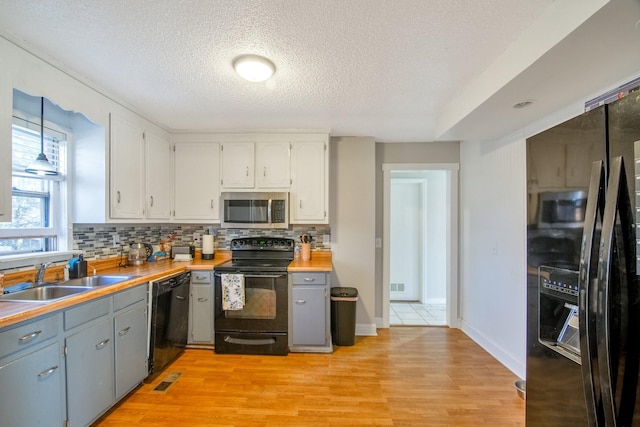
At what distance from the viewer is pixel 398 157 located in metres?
3.50

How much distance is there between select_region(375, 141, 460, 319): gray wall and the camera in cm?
345

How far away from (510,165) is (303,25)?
223cm

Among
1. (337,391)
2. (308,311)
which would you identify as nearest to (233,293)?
(308,311)

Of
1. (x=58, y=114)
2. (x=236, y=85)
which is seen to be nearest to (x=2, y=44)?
(x=58, y=114)

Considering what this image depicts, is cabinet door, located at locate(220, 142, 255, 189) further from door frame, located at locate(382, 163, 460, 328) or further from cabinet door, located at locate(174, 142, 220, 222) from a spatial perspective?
door frame, located at locate(382, 163, 460, 328)

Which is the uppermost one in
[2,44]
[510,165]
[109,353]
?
[2,44]

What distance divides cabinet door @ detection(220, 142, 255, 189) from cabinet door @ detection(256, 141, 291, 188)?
92mm

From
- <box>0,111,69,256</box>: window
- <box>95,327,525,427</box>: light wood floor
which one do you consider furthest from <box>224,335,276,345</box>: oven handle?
<box>0,111,69,256</box>: window

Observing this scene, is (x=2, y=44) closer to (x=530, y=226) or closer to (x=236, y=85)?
(x=236, y=85)

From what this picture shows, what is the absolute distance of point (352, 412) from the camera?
1.93 meters

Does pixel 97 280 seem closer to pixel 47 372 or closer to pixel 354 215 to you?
pixel 47 372

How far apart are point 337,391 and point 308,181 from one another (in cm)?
204

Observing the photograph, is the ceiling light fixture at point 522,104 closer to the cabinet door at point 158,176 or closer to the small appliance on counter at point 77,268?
the cabinet door at point 158,176

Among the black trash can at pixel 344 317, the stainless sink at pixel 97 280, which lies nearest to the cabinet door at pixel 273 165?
the black trash can at pixel 344 317
